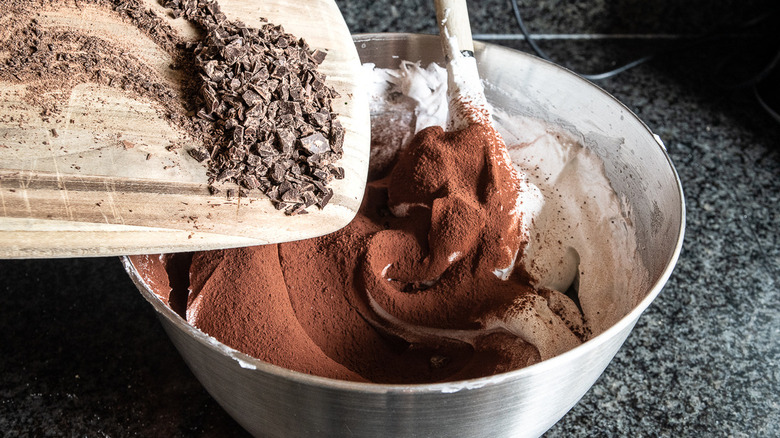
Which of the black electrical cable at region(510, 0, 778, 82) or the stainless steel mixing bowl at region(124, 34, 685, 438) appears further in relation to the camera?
the black electrical cable at region(510, 0, 778, 82)

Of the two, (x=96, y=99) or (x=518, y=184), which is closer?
(x=96, y=99)

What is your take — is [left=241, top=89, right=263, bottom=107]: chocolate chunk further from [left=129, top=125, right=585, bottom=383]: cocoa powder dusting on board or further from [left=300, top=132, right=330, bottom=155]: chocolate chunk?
[left=129, top=125, right=585, bottom=383]: cocoa powder dusting on board

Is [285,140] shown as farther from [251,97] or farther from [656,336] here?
[656,336]

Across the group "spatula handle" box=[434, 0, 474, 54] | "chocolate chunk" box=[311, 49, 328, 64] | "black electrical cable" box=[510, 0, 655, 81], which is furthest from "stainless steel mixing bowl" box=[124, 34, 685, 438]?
"black electrical cable" box=[510, 0, 655, 81]

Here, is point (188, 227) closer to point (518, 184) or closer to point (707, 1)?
point (518, 184)

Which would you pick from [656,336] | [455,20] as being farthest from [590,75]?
[656,336]

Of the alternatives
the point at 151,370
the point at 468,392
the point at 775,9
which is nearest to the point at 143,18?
the point at 151,370
